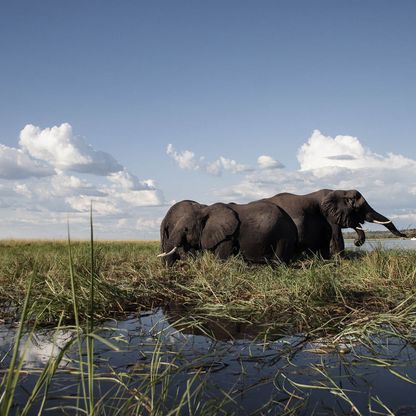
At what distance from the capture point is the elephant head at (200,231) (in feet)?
30.1

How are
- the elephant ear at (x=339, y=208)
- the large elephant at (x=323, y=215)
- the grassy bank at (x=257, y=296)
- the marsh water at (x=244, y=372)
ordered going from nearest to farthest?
the marsh water at (x=244, y=372) → the grassy bank at (x=257, y=296) → the large elephant at (x=323, y=215) → the elephant ear at (x=339, y=208)

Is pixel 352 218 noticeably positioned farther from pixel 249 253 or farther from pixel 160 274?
pixel 160 274

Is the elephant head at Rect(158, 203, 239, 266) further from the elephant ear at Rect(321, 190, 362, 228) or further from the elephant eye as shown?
the elephant eye

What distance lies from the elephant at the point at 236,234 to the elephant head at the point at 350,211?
2.47 metres

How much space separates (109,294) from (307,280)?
2.22m

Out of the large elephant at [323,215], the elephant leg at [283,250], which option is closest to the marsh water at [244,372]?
the elephant leg at [283,250]

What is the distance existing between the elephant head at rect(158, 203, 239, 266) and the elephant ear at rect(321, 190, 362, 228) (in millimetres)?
3270

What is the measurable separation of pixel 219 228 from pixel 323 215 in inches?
145

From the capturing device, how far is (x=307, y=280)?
5.25m

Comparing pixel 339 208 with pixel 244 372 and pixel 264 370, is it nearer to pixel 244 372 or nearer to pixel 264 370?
pixel 264 370

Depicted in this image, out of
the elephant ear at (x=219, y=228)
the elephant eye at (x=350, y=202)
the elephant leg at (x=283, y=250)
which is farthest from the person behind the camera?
the elephant eye at (x=350, y=202)

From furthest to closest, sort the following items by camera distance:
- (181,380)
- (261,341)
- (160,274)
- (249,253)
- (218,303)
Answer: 1. (249,253)
2. (160,274)
3. (218,303)
4. (261,341)
5. (181,380)

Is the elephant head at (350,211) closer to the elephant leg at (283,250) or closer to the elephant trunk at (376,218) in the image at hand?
the elephant trunk at (376,218)

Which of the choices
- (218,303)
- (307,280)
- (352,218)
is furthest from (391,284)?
(352,218)
